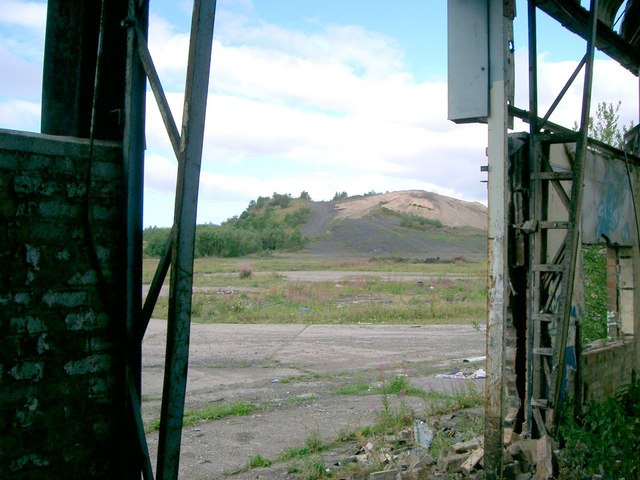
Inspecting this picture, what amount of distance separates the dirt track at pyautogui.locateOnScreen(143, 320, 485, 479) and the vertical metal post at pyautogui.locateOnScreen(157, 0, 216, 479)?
9.25ft

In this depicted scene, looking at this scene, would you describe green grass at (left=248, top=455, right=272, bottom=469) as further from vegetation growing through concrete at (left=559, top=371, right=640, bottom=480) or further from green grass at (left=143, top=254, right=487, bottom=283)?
green grass at (left=143, top=254, right=487, bottom=283)

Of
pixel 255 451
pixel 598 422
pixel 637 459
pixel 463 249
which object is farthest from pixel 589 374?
pixel 463 249

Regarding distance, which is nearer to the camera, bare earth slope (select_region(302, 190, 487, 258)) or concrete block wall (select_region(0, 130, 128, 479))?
concrete block wall (select_region(0, 130, 128, 479))

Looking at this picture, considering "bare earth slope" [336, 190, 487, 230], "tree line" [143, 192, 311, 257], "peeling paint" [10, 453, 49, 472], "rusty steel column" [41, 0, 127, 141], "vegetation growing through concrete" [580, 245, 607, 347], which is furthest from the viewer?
"bare earth slope" [336, 190, 487, 230]

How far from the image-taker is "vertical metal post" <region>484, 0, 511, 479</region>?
5.84 metres

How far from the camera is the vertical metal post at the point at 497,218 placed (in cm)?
584

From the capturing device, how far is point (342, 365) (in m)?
13.1

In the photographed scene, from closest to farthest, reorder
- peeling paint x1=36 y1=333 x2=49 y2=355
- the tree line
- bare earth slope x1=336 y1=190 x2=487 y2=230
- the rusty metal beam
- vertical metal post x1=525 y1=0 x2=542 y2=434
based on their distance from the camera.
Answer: peeling paint x1=36 y1=333 x2=49 y2=355 < vertical metal post x1=525 y1=0 x2=542 y2=434 < the rusty metal beam < the tree line < bare earth slope x1=336 y1=190 x2=487 y2=230

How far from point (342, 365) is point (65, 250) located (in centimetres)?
972

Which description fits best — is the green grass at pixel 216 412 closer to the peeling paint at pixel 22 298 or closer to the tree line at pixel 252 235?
the peeling paint at pixel 22 298

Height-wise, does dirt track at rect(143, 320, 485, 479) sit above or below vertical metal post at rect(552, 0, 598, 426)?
below

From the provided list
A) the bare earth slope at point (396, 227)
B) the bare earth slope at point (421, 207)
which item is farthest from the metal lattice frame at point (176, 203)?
the bare earth slope at point (421, 207)

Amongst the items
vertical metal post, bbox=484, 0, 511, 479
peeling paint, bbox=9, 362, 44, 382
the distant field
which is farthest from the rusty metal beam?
the distant field

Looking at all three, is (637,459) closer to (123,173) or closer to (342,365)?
(123,173)
